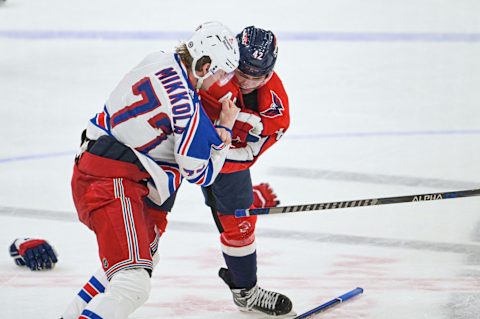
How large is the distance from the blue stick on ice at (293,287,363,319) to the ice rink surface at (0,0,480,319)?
0.12ft

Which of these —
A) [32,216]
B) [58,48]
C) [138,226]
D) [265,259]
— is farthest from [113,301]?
[58,48]

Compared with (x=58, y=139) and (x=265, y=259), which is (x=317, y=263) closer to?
(x=265, y=259)

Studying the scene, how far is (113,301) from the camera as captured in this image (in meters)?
2.87

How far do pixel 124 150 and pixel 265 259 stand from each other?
4.56 ft

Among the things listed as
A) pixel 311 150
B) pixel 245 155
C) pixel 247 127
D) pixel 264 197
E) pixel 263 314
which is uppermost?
pixel 247 127

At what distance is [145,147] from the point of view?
313cm

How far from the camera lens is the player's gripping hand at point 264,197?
485cm

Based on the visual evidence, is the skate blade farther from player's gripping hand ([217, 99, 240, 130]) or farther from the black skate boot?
player's gripping hand ([217, 99, 240, 130])

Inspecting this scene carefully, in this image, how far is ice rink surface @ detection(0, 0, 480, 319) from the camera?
13.2 feet

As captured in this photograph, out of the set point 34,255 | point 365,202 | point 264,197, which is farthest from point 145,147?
point 264,197

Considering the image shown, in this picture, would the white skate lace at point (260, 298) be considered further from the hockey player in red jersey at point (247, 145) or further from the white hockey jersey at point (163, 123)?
the white hockey jersey at point (163, 123)

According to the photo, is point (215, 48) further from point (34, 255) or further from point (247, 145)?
point (34, 255)

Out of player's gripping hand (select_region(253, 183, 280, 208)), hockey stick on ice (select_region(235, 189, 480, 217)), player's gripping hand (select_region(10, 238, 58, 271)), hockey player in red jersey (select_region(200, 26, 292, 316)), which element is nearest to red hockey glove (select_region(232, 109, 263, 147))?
hockey player in red jersey (select_region(200, 26, 292, 316))

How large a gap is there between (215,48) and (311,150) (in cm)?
268
